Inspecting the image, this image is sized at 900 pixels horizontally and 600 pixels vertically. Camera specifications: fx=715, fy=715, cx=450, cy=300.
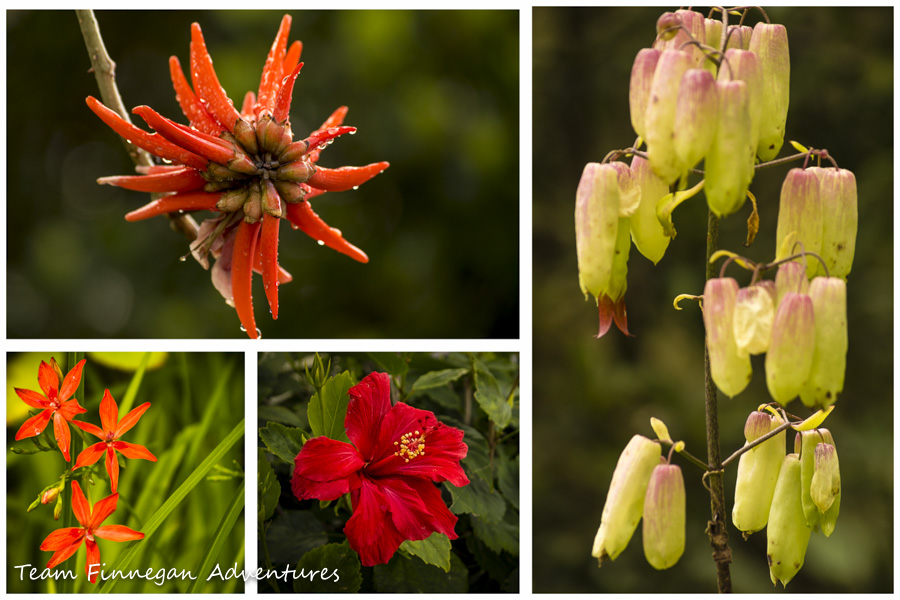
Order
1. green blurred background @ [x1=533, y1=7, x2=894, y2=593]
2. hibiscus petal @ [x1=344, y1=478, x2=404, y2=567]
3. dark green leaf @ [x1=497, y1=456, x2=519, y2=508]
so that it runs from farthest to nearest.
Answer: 1. green blurred background @ [x1=533, y1=7, x2=894, y2=593]
2. dark green leaf @ [x1=497, y1=456, x2=519, y2=508]
3. hibiscus petal @ [x1=344, y1=478, x2=404, y2=567]

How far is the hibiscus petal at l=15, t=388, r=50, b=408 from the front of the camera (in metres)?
0.94

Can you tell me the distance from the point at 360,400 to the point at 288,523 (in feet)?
0.65

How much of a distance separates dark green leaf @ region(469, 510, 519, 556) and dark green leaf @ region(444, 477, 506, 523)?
0.02 meters

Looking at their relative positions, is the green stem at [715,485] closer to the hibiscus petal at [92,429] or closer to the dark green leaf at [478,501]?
the dark green leaf at [478,501]

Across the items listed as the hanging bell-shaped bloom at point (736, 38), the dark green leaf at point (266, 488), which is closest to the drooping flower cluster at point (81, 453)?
the dark green leaf at point (266, 488)

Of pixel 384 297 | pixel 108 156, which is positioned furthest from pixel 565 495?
pixel 108 156

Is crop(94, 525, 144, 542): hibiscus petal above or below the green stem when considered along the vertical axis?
below

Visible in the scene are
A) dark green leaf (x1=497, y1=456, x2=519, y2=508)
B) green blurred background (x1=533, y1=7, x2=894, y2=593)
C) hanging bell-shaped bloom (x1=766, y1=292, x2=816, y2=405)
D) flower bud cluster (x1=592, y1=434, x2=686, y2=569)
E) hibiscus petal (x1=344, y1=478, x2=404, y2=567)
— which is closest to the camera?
hanging bell-shaped bloom (x1=766, y1=292, x2=816, y2=405)

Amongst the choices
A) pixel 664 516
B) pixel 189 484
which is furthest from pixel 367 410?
pixel 664 516

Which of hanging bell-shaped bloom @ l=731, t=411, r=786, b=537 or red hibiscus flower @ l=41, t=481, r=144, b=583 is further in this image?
red hibiscus flower @ l=41, t=481, r=144, b=583

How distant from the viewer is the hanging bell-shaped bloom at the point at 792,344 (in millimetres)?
561

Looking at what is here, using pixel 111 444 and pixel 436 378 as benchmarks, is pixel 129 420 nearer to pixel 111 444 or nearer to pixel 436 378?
pixel 111 444

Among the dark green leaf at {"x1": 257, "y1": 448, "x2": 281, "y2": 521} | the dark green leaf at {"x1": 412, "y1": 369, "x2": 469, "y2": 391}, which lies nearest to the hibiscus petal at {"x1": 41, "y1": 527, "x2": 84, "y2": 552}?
the dark green leaf at {"x1": 257, "y1": 448, "x2": 281, "y2": 521}

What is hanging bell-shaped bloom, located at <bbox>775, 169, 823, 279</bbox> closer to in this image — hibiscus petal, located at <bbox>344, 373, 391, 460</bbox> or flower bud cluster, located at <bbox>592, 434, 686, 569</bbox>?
flower bud cluster, located at <bbox>592, 434, 686, 569</bbox>
